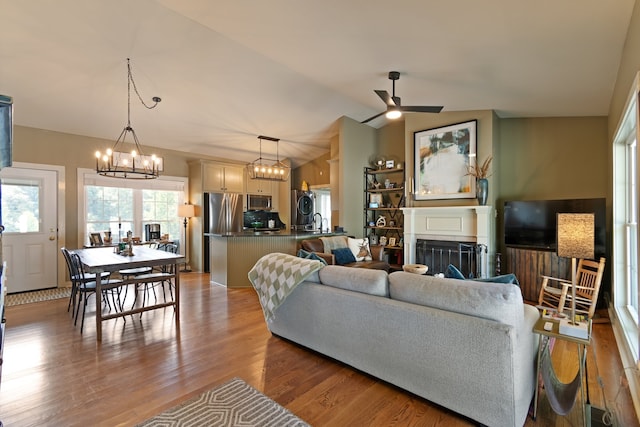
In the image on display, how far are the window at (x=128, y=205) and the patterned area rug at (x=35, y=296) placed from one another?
3.07 feet

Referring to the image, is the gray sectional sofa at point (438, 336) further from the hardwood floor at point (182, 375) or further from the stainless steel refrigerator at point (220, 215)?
the stainless steel refrigerator at point (220, 215)

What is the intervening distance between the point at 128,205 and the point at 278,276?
476 centimetres

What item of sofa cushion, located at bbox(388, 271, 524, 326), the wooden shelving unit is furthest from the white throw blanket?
the wooden shelving unit

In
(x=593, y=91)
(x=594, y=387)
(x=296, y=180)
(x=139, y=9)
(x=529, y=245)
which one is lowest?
(x=594, y=387)

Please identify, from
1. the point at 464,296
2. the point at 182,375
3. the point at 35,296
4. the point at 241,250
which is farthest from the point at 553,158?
the point at 35,296

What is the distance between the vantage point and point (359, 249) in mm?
5422

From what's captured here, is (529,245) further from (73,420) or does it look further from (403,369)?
(73,420)

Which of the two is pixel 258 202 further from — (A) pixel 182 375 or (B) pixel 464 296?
(B) pixel 464 296

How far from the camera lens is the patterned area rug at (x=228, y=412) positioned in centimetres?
185

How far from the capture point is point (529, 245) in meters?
4.42

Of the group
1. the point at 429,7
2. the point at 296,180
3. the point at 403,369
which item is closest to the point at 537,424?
the point at 403,369

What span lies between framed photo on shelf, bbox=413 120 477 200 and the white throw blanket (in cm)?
350

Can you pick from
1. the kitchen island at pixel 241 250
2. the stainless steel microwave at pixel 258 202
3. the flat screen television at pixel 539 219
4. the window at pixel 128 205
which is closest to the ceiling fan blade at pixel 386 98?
the flat screen television at pixel 539 219

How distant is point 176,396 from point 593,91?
5231mm
